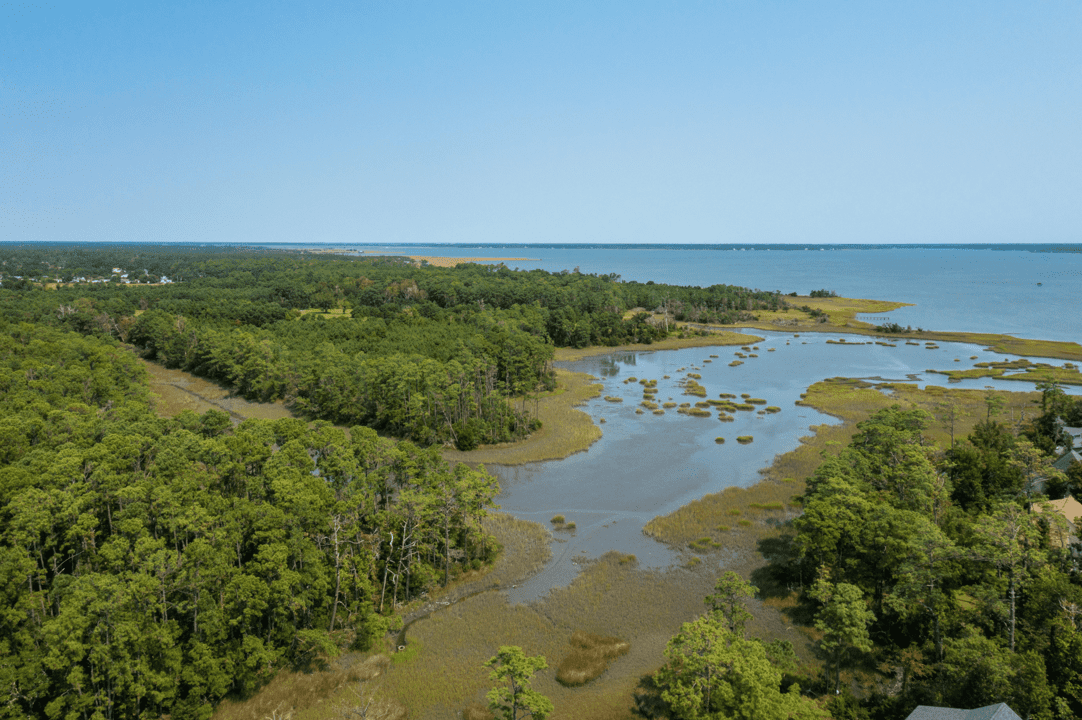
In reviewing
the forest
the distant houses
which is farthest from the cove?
the distant houses

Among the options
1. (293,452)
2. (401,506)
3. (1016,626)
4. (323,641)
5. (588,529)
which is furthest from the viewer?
(588,529)

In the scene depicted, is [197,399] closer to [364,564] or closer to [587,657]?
[364,564]

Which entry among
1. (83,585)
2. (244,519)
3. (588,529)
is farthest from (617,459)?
(83,585)

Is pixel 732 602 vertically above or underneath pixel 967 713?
underneath

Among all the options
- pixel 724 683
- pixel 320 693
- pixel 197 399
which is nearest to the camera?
pixel 724 683

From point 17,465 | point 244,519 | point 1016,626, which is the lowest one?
point 1016,626

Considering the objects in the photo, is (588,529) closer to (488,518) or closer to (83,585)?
(488,518)

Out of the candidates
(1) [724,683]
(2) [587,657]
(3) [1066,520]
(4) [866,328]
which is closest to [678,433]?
(3) [1066,520]

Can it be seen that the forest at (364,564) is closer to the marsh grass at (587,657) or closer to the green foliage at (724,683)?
the green foliage at (724,683)
